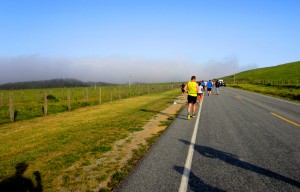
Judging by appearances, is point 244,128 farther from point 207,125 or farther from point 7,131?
point 7,131

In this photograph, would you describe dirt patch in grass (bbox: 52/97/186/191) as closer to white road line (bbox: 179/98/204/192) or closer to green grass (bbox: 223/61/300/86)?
white road line (bbox: 179/98/204/192)

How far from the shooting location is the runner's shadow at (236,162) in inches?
201

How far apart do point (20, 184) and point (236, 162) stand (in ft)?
14.7

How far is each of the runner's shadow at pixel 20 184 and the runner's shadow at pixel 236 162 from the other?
3797 millimetres

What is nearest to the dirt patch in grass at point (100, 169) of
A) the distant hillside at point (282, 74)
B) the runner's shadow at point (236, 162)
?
the runner's shadow at point (236, 162)

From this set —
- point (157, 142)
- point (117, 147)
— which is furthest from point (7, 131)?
point (157, 142)

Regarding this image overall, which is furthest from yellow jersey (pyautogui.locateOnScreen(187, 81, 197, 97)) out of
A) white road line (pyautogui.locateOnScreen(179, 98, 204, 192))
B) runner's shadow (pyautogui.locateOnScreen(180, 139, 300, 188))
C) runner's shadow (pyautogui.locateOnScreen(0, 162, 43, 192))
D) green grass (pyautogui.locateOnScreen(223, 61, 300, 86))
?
green grass (pyautogui.locateOnScreen(223, 61, 300, 86))

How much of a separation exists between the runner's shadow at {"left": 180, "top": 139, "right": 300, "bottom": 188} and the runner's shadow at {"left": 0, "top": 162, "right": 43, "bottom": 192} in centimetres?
380

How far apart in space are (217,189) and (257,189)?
26.2 inches

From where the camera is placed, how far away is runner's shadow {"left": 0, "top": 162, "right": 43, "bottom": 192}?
16.8ft

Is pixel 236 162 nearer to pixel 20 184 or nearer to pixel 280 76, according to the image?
pixel 20 184

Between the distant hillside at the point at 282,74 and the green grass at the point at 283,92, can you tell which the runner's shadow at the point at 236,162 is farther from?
the distant hillside at the point at 282,74

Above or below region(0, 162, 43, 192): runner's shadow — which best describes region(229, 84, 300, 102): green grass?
above

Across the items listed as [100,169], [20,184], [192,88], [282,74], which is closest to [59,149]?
[100,169]
